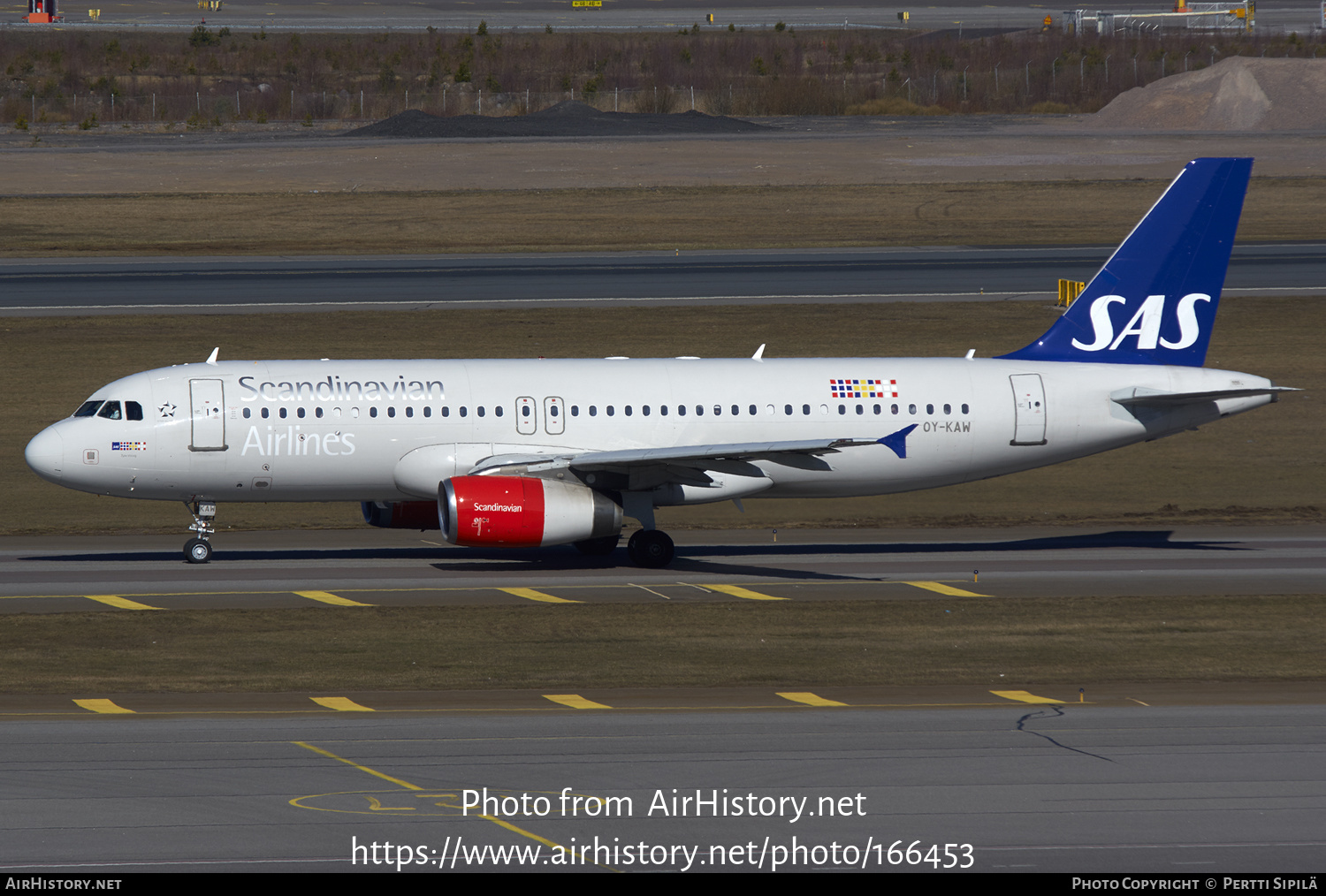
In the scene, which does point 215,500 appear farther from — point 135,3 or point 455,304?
point 135,3

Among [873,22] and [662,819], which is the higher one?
[873,22]

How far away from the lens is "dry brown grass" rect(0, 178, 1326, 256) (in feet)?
264

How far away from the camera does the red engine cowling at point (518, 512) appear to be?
1293 inches

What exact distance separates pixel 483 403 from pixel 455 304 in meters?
28.2

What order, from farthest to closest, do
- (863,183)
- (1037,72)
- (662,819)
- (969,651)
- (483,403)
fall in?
(1037,72) → (863,183) → (483,403) → (969,651) → (662,819)

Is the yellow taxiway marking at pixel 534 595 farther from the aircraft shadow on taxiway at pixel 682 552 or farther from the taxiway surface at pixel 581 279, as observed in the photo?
the taxiway surface at pixel 581 279

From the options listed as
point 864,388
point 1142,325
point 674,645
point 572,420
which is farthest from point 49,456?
point 1142,325

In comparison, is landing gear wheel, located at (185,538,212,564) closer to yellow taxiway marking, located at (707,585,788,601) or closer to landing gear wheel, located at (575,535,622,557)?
landing gear wheel, located at (575,535,622,557)

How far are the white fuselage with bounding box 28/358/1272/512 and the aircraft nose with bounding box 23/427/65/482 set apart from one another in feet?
0.14

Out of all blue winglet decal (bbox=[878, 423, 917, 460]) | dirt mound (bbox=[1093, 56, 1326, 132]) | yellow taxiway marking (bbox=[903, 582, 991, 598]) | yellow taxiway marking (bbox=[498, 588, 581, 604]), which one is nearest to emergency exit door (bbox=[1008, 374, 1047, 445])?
blue winglet decal (bbox=[878, 423, 917, 460])

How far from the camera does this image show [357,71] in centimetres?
14700

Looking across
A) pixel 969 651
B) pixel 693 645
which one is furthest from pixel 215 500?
pixel 969 651

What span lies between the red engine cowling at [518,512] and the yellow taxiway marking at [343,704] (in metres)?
8.68

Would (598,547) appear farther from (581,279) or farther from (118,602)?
(581,279)
